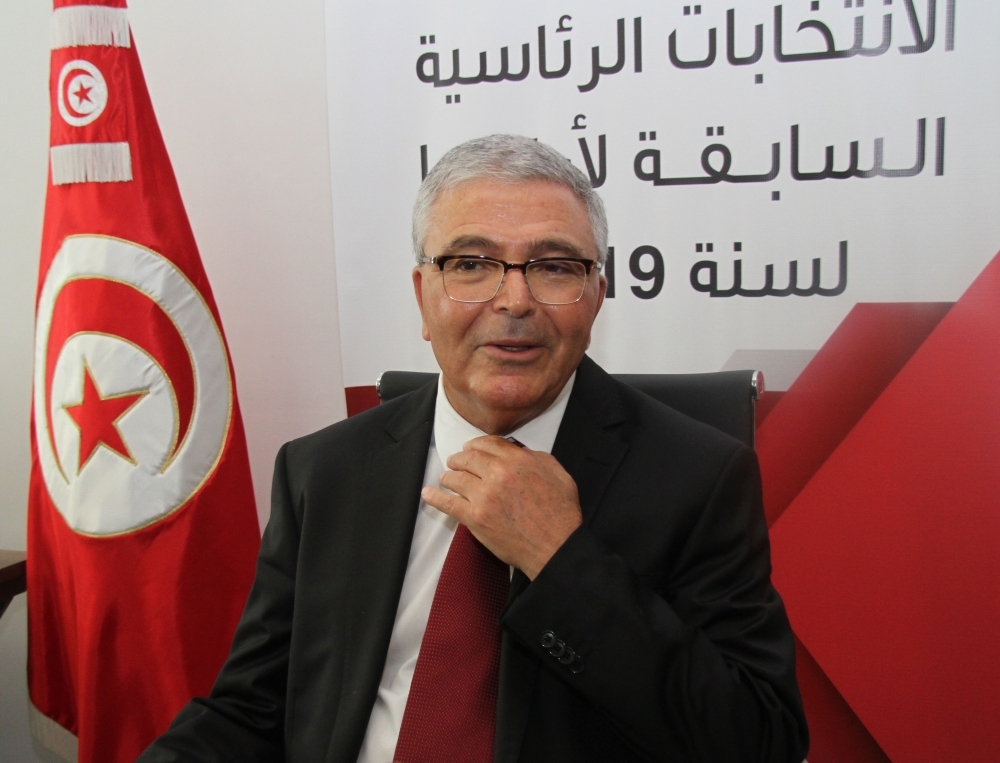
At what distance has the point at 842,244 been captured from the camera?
7.15 ft

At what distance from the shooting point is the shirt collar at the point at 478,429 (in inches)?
56.7

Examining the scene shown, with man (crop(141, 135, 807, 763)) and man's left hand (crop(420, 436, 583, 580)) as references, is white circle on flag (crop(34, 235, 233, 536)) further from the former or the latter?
man's left hand (crop(420, 436, 583, 580))

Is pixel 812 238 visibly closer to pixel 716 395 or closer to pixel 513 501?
pixel 716 395

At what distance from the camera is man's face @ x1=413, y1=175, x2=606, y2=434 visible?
137cm

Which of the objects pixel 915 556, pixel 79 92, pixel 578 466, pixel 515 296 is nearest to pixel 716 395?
pixel 578 466

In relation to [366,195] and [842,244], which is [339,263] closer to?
[366,195]

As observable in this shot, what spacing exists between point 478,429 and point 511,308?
9.7 inches

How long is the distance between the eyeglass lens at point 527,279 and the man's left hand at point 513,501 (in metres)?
0.26

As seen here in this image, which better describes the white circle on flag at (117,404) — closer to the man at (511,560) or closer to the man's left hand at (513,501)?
the man at (511,560)

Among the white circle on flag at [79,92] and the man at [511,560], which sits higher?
the white circle on flag at [79,92]

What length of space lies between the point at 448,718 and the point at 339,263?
162cm

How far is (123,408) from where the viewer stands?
6.78 ft

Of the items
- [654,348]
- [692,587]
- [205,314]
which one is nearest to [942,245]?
[654,348]

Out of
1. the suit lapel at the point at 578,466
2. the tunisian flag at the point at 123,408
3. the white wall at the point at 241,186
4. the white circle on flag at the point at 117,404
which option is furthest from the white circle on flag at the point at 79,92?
the suit lapel at the point at 578,466
